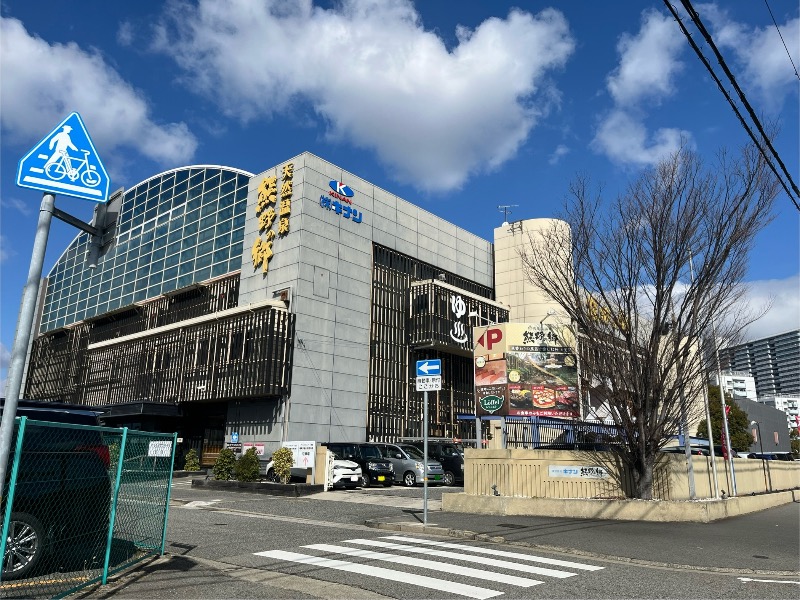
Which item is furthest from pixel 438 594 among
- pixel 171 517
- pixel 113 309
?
pixel 113 309

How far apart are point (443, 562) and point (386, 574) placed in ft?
4.20

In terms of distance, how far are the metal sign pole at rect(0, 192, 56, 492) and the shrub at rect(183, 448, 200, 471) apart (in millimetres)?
34132

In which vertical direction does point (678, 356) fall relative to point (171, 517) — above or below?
above

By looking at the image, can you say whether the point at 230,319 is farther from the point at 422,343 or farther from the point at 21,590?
the point at 21,590

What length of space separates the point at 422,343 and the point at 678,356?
2625 centimetres

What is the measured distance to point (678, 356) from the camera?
49.9ft

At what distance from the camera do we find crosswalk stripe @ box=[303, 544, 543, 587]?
7.38 metres

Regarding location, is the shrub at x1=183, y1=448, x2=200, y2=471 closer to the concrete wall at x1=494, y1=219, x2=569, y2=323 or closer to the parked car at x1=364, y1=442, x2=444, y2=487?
the parked car at x1=364, y1=442, x2=444, y2=487

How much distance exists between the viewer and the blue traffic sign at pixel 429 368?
13.2 metres

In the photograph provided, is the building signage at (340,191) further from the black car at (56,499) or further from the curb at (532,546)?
the black car at (56,499)

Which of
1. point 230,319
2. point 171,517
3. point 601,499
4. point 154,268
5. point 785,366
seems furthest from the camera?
point 785,366

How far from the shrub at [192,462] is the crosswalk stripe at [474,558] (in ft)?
94.8

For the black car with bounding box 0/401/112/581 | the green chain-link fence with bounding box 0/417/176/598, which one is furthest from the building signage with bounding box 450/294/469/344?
the black car with bounding box 0/401/112/581

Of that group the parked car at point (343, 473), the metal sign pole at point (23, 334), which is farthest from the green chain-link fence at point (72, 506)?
the parked car at point (343, 473)
